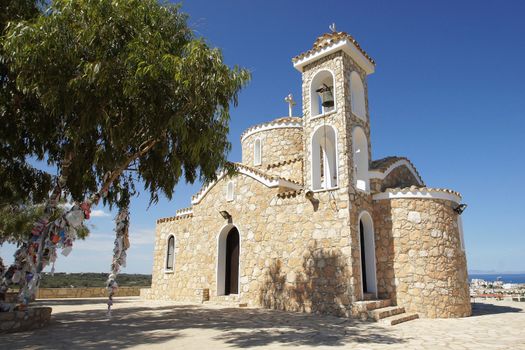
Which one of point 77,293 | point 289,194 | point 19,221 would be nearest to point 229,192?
point 289,194

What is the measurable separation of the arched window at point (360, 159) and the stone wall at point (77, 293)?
1443 centimetres

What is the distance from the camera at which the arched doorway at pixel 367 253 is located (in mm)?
12117

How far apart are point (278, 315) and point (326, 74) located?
8593mm

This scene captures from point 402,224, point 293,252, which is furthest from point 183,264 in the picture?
point 402,224

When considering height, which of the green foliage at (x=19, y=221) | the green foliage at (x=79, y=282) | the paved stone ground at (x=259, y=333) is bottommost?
the green foliage at (x=79, y=282)

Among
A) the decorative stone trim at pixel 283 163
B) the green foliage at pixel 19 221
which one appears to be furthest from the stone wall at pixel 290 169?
the green foliage at pixel 19 221

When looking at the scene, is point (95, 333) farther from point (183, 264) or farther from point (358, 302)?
point (183, 264)

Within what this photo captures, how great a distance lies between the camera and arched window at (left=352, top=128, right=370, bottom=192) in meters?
13.0

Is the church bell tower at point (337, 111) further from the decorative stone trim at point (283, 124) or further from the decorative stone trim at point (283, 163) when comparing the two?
the decorative stone trim at point (283, 124)

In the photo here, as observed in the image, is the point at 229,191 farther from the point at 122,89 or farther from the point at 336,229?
the point at 122,89

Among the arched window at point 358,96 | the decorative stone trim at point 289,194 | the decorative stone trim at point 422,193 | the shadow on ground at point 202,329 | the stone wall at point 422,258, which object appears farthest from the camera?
the arched window at point 358,96

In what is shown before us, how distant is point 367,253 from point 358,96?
5856mm

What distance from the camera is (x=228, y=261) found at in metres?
15.6

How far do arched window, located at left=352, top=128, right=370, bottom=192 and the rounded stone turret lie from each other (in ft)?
14.3
